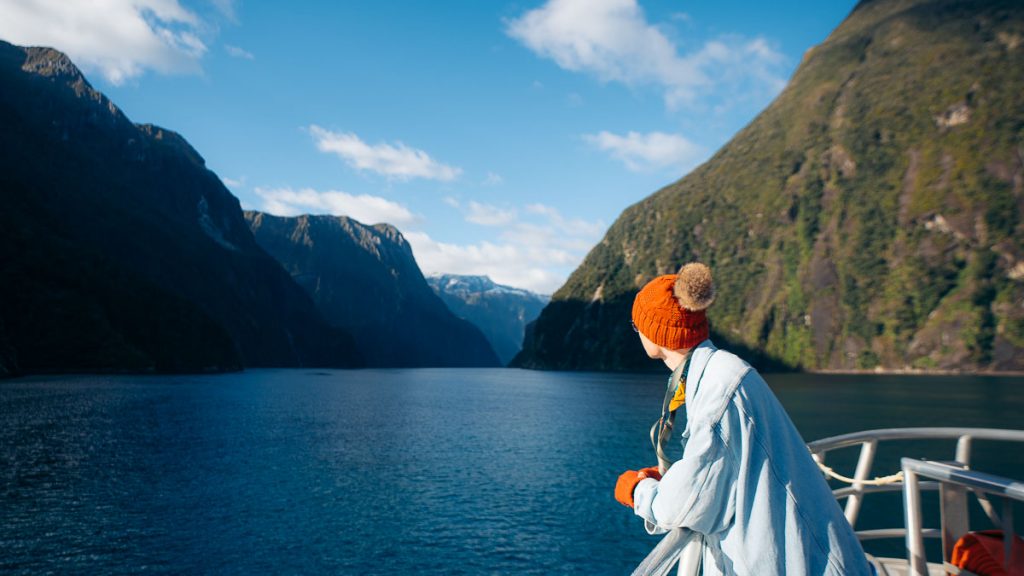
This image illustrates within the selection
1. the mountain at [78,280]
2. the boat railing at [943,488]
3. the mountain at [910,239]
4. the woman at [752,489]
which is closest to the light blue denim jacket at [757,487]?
the woman at [752,489]

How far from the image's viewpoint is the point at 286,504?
26.9m

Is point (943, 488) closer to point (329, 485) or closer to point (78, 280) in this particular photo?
point (329, 485)

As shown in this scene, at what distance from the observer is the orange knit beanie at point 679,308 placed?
10.4ft

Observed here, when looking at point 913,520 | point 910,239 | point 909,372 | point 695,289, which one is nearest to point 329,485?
point 913,520

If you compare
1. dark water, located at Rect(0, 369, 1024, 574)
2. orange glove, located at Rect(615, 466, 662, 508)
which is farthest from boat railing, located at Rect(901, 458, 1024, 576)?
dark water, located at Rect(0, 369, 1024, 574)

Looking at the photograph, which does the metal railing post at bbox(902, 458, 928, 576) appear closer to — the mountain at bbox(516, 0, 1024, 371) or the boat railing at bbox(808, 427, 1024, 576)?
the boat railing at bbox(808, 427, 1024, 576)

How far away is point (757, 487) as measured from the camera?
2768 millimetres

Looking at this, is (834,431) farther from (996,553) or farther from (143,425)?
(143,425)

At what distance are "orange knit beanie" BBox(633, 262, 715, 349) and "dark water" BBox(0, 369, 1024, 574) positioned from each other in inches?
736

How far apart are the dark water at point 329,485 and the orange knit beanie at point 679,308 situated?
18701 mm

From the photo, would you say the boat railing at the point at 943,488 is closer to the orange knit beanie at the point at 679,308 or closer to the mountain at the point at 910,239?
the orange knit beanie at the point at 679,308

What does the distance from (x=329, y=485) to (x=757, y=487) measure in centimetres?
3164

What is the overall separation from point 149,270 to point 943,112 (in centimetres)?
25371

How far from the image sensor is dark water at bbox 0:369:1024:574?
20625 millimetres
